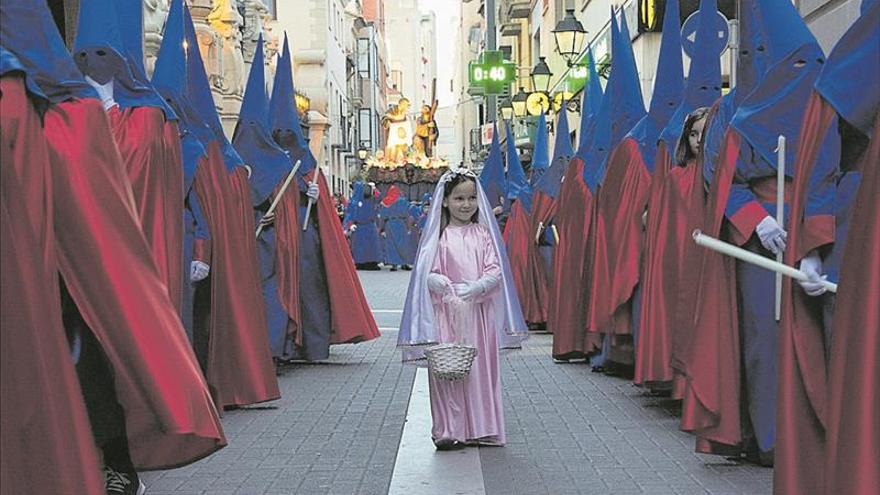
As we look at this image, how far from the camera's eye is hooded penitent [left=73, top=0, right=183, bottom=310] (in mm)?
6043

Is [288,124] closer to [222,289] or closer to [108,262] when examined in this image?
[222,289]

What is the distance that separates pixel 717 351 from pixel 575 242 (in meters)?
5.03

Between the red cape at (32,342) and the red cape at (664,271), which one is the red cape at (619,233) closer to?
the red cape at (664,271)

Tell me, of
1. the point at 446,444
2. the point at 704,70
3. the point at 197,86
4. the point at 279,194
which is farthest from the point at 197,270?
the point at 704,70

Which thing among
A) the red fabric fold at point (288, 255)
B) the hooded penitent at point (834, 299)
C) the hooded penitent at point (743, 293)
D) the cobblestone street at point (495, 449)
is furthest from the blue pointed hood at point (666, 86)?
the hooded penitent at point (834, 299)

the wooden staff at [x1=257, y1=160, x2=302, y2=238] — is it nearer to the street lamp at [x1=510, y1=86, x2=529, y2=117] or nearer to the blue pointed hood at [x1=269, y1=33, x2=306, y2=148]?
the blue pointed hood at [x1=269, y1=33, x2=306, y2=148]

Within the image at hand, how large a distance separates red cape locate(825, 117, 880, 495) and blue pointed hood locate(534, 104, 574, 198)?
32.8 ft

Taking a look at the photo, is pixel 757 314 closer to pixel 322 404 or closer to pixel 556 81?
pixel 322 404

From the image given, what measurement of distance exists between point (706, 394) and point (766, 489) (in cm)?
62

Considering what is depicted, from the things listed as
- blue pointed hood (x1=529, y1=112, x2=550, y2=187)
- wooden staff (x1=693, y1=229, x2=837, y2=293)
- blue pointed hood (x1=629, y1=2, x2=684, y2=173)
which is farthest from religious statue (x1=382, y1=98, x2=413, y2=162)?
wooden staff (x1=693, y1=229, x2=837, y2=293)

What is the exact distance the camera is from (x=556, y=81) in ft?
114

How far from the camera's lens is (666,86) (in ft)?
30.4

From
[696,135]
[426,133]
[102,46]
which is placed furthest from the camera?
[426,133]

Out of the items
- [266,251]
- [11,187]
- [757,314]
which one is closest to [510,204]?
[266,251]
